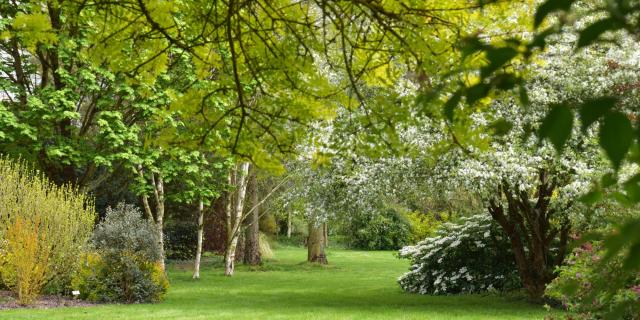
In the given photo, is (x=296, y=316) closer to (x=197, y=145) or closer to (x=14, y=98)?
(x=197, y=145)

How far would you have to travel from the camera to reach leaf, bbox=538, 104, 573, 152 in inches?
35.7

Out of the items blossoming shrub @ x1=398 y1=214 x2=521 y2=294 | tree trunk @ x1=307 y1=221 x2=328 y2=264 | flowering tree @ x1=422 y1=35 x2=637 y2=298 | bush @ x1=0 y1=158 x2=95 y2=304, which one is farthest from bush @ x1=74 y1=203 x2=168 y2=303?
tree trunk @ x1=307 y1=221 x2=328 y2=264

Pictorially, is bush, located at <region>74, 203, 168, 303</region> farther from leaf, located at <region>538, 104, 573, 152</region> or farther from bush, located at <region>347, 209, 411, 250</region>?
bush, located at <region>347, 209, 411, 250</region>

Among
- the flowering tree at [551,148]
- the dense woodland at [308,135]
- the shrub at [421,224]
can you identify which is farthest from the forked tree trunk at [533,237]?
the shrub at [421,224]

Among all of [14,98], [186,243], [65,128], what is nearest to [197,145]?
[65,128]

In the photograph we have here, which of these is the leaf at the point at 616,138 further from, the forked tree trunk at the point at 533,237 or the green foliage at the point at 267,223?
the green foliage at the point at 267,223

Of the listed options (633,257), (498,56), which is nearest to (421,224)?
(498,56)

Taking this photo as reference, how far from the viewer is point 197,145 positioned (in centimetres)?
347

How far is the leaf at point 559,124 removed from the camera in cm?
91

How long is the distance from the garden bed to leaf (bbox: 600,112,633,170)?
465 inches

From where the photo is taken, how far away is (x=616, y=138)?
844 millimetres

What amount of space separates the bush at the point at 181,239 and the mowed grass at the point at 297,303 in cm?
508

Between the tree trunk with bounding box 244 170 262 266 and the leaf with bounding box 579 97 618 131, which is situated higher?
the tree trunk with bounding box 244 170 262 266

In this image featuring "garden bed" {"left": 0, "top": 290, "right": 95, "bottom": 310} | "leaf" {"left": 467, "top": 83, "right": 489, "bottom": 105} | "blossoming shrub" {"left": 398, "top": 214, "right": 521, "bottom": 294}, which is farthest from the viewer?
"blossoming shrub" {"left": 398, "top": 214, "right": 521, "bottom": 294}
